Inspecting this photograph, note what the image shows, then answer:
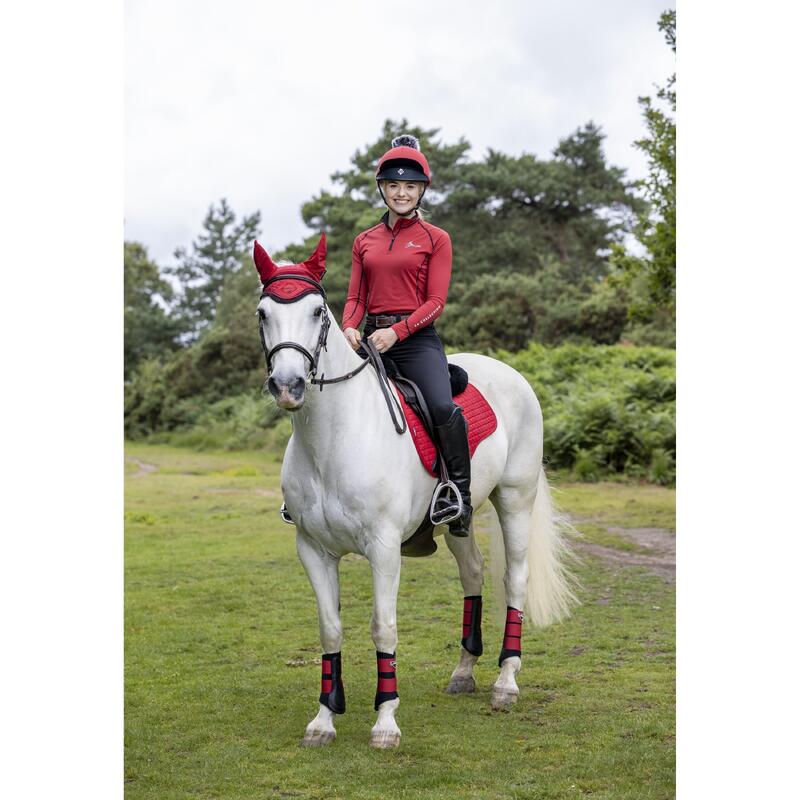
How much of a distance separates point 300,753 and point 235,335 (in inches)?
900

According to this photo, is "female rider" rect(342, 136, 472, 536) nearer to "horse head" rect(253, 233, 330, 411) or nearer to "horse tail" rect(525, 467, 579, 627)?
"horse head" rect(253, 233, 330, 411)

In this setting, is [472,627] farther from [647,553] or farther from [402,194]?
[647,553]

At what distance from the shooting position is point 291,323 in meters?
3.77

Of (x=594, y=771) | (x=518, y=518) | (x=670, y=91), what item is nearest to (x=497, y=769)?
(x=594, y=771)

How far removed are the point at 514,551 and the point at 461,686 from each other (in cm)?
77

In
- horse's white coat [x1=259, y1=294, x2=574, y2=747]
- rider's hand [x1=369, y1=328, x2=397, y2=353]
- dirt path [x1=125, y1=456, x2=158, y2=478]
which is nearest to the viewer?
horse's white coat [x1=259, y1=294, x2=574, y2=747]

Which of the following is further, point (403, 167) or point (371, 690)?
point (371, 690)

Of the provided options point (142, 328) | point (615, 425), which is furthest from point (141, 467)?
point (142, 328)

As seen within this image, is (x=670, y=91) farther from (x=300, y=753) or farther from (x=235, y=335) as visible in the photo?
(x=235, y=335)

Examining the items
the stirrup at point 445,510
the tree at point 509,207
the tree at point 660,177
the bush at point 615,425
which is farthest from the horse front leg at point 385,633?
the tree at point 509,207

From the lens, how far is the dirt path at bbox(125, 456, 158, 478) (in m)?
17.8

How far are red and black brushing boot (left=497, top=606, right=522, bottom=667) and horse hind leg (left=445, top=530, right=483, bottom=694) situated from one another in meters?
0.15

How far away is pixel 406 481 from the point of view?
4.42 metres

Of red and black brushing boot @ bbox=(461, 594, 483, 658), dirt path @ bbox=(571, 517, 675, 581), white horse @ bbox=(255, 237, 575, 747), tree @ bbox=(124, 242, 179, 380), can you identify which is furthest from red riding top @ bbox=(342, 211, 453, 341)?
tree @ bbox=(124, 242, 179, 380)
